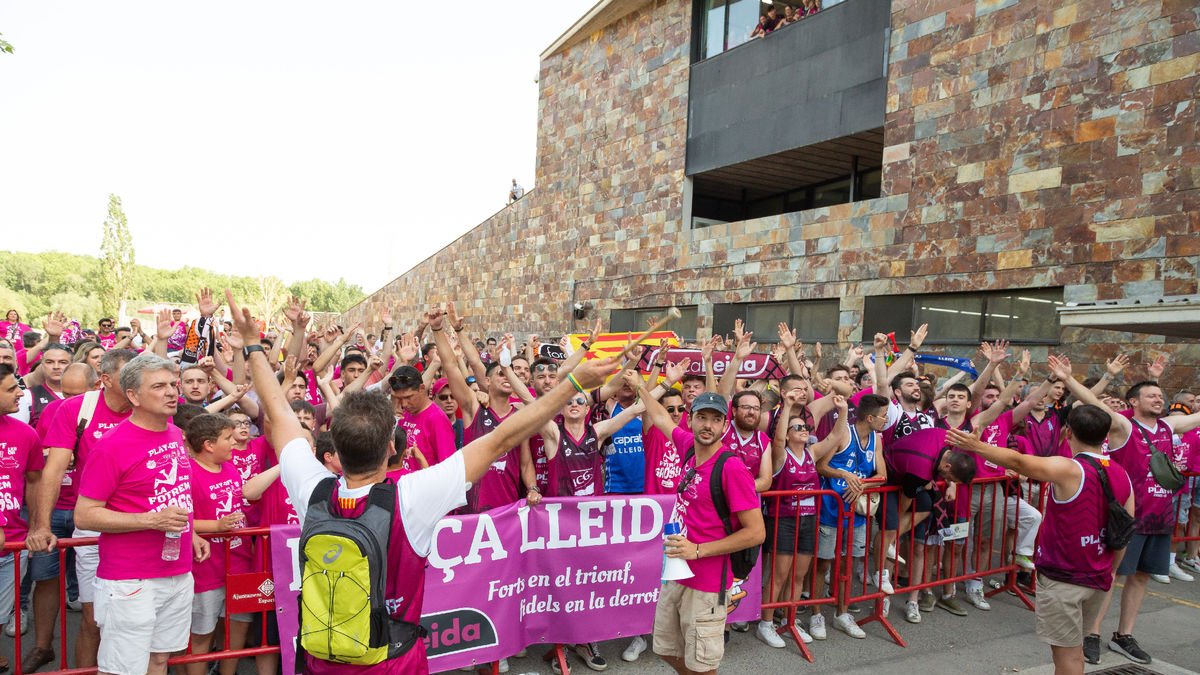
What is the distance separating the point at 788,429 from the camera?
5.72 m

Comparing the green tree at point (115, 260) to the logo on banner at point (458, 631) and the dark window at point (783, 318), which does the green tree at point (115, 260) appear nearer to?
the dark window at point (783, 318)

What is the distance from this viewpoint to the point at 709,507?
3.88 m

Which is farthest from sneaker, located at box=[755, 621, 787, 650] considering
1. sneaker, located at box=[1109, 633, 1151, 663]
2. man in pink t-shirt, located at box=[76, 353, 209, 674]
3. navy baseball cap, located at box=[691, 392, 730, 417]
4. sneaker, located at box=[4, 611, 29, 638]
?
sneaker, located at box=[4, 611, 29, 638]

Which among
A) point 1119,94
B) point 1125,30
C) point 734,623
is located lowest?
point 734,623

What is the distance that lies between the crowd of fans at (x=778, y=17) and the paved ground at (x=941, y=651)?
1328 cm

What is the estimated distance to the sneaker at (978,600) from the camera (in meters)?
6.53

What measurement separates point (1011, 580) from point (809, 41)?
12.3 m

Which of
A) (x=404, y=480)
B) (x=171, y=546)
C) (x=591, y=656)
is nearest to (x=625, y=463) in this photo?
(x=591, y=656)

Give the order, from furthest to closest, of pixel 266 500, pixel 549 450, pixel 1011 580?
pixel 1011 580, pixel 549 450, pixel 266 500

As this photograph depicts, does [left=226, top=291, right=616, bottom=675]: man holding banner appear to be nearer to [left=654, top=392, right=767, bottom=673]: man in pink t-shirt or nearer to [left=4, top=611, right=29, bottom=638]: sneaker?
[left=654, top=392, right=767, bottom=673]: man in pink t-shirt

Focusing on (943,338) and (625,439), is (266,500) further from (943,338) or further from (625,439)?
(943,338)

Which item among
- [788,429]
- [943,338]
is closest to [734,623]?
[788,429]

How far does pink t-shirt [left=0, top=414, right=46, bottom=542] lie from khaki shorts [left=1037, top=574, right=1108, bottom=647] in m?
6.08

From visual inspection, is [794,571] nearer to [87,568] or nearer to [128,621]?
[128,621]
